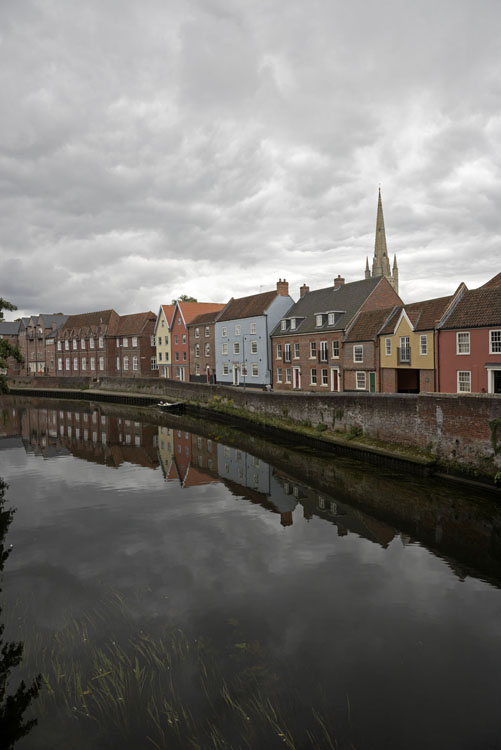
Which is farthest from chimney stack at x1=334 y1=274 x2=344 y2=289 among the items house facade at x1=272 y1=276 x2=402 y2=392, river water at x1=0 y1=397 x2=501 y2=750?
river water at x1=0 y1=397 x2=501 y2=750

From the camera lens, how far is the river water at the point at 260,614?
829cm

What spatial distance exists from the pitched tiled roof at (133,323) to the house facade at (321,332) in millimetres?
34649

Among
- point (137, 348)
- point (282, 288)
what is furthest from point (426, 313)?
point (137, 348)

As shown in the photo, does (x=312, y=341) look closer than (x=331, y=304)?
Yes

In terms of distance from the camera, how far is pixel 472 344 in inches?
1158

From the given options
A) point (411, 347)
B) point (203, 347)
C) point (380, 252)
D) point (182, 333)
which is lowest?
point (411, 347)

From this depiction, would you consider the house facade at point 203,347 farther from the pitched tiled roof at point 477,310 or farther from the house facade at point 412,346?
the pitched tiled roof at point 477,310

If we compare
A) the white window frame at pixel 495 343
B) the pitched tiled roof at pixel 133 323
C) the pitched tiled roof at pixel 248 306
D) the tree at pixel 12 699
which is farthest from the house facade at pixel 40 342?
the tree at pixel 12 699

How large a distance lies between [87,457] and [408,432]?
2148 cm

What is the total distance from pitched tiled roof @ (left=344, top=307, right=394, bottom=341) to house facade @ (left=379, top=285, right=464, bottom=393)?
0.74m

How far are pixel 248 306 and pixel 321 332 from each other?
15.5 meters

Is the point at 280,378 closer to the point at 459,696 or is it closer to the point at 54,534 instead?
the point at 54,534

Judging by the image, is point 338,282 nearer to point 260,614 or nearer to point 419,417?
point 419,417

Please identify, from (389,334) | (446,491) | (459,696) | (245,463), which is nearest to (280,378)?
(389,334)
